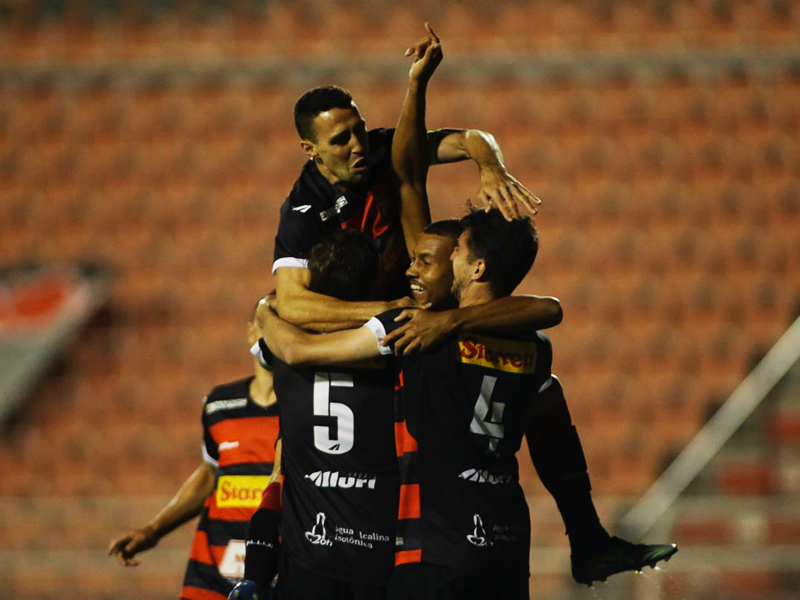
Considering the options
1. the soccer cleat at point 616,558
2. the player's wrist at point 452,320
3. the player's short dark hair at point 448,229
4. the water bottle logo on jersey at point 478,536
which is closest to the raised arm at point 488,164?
the player's short dark hair at point 448,229

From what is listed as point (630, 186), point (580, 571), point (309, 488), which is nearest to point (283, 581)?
point (309, 488)

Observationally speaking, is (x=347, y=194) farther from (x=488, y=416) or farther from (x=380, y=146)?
(x=488, y=416)

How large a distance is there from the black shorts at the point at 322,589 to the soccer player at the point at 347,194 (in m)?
0.70

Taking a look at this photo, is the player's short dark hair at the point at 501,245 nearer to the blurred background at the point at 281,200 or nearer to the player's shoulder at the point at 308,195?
the player's shoulder at the point at 308,195

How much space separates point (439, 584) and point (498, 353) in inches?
25.3

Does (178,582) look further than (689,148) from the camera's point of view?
No

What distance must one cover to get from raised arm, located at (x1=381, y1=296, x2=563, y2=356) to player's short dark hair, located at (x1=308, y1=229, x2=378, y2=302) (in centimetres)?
30

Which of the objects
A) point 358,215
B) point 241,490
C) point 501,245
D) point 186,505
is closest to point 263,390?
point 241,490

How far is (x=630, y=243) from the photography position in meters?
8.94

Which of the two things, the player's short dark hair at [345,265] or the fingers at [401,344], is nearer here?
the fingers at [401,344]

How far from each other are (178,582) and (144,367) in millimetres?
1626

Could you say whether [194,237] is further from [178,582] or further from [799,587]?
[799,587]

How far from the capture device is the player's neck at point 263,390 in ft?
15.1

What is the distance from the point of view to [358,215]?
399cm
